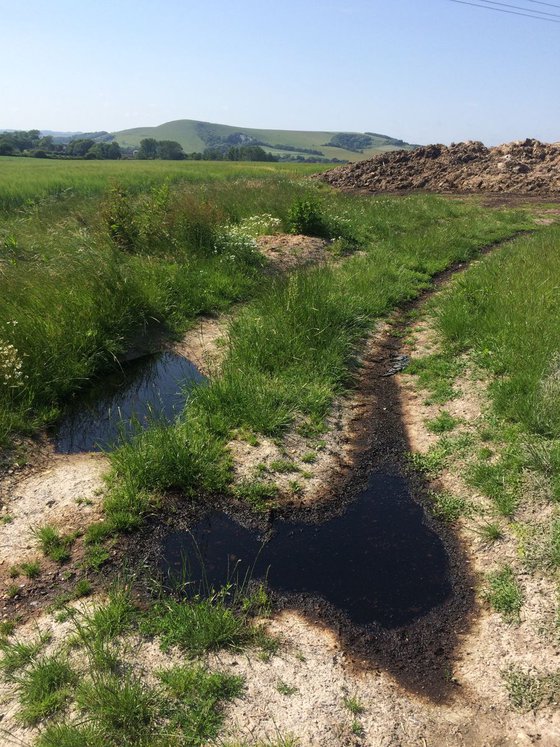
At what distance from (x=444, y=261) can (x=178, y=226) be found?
697 centimetres

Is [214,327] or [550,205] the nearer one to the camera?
[214,327]

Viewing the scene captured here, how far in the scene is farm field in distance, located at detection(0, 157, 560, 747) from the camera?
130 inches

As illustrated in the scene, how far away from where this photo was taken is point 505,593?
4.12 meters

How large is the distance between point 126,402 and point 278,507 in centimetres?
319

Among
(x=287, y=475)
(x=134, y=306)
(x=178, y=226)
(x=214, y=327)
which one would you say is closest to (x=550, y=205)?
(x=178, y=226)

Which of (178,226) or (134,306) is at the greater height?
(178,226)

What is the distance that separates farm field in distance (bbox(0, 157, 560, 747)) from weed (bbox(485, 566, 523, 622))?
0.08 feet

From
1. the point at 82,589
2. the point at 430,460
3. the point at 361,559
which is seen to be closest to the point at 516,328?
the point at 430,460

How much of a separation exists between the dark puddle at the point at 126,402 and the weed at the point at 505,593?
12.2ft

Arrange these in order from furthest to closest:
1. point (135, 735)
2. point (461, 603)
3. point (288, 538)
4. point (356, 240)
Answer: point (356, 240), point (288, 538), point (461, 603), point (135, 735)

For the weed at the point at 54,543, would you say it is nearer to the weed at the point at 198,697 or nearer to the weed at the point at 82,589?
the weed at the point at 82,589

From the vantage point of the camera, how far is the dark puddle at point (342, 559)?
4.22 m

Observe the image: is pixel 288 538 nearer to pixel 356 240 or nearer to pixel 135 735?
pixel 135 735

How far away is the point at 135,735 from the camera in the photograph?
9.87 ft
